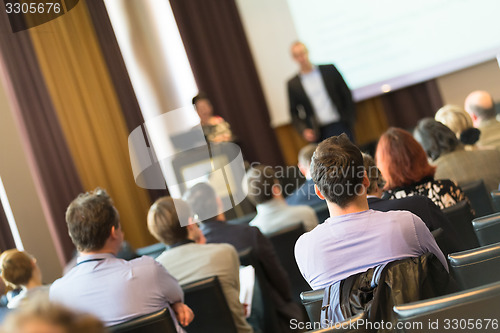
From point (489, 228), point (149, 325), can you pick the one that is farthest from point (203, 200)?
point (489, 228)

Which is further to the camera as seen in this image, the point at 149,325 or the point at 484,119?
the point at 484,119

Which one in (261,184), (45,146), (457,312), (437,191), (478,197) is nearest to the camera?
(457,312)

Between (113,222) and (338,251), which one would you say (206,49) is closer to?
(113,222)

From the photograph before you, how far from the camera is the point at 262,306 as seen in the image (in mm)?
3051

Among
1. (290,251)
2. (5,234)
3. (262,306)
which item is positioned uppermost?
(5,234)

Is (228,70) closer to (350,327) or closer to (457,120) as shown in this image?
(457,120)

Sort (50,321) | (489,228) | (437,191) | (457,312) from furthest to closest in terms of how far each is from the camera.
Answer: (437,191), (489,228), (457,312), (50,321)

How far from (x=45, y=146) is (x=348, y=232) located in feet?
16.3

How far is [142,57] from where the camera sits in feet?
14.5

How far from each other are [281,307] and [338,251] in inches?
52.8

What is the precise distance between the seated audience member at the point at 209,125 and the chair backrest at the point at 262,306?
9.02 feet

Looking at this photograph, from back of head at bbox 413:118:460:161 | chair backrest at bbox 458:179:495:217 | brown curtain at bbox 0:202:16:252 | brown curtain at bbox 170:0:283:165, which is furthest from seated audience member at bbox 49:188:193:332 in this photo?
brown curtain at bbox 170:0:283:165

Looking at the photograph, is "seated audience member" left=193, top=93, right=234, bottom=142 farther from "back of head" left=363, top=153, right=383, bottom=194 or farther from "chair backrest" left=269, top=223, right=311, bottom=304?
"back of head" left=363, top=153, right=383, bottom=194

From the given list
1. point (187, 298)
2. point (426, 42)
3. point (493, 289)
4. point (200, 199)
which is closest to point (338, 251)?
point (493, 289)
